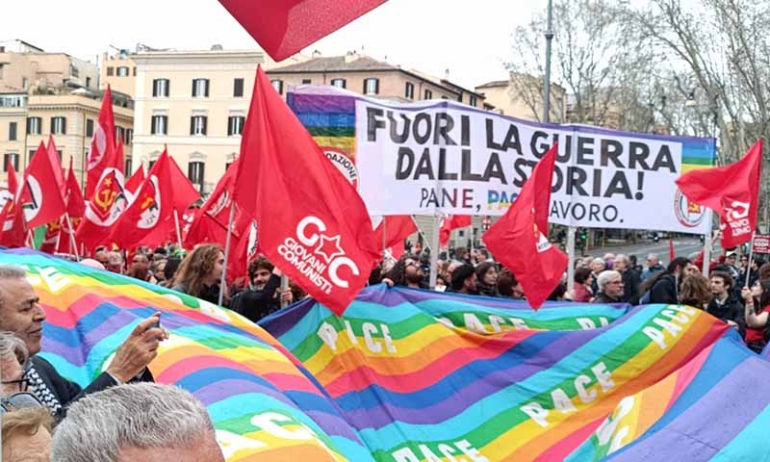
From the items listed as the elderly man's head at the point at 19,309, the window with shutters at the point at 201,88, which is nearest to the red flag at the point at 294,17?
the elderly man's head at the point at 19,309

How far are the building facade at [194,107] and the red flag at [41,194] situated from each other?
175 feet

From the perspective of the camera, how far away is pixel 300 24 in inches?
78.0

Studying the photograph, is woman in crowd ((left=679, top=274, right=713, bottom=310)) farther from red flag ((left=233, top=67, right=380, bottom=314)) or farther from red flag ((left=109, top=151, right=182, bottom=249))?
red flag ((left=109, top=151, right=182, bottom=249))

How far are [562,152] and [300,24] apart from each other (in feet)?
29.2

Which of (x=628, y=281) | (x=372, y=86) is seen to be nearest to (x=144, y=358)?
(x=628, y=281)

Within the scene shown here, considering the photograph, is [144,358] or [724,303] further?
[724,303]

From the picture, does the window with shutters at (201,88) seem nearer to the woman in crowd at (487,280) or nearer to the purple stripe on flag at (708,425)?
the woman in crowd at (487,280)

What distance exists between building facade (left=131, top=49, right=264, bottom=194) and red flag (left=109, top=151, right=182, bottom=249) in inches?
2050

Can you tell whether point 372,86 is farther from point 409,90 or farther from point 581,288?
point 581,288

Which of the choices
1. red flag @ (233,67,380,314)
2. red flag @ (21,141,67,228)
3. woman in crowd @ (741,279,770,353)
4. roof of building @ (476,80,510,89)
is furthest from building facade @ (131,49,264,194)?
red flag @ (233,67,380,314)

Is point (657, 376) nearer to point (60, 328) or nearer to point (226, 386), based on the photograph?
point (226, 386)

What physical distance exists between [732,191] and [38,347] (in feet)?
30.9

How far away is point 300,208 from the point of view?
679 centimetres

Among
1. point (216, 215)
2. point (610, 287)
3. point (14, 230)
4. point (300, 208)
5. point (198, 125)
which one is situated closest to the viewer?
point (300, 208)
